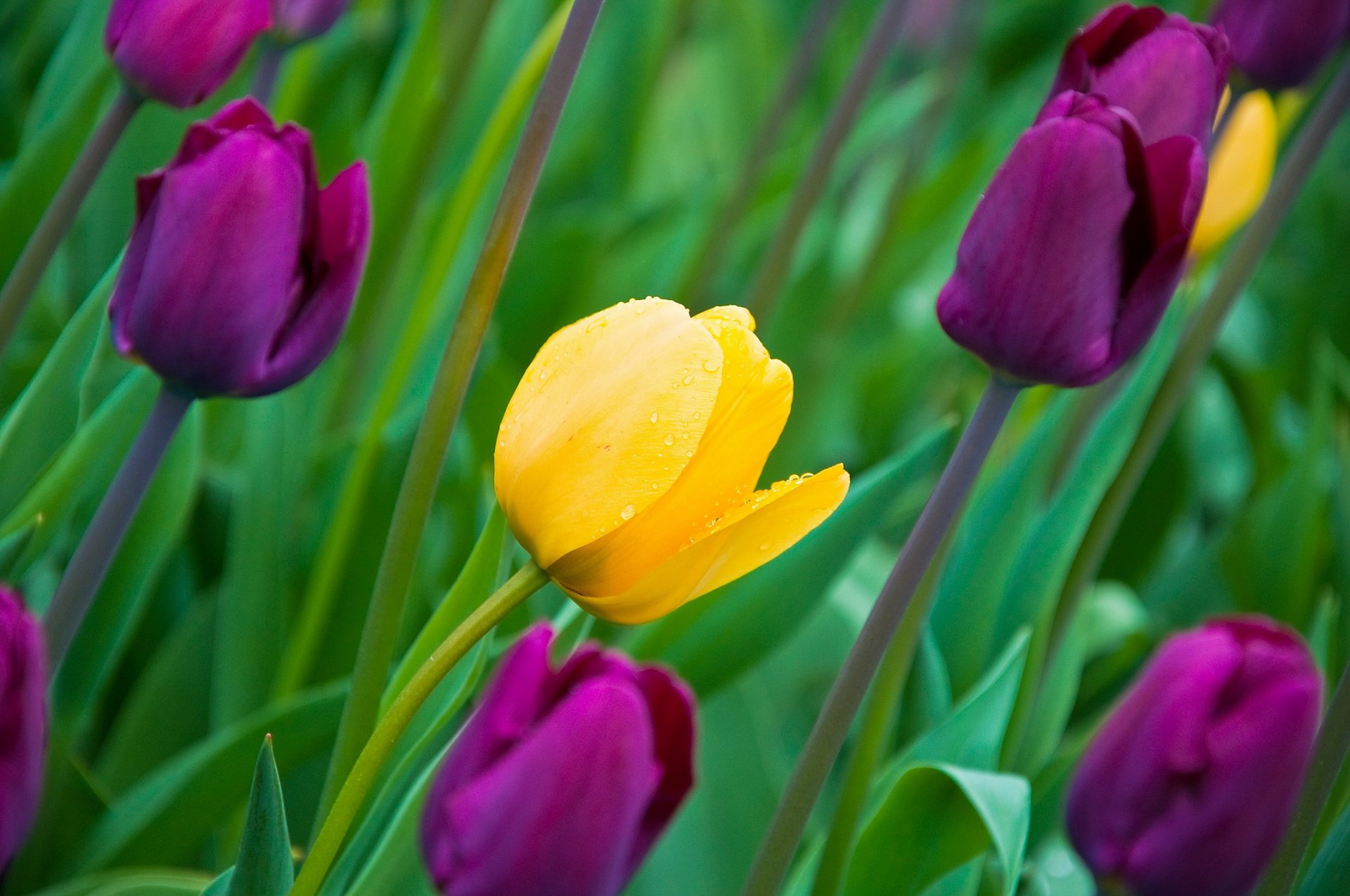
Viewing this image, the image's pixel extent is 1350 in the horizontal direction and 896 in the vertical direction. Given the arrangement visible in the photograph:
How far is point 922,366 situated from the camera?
118 cm

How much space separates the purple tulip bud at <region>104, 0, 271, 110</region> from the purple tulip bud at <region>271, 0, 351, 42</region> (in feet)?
0.33

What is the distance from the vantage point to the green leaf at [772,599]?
1.95 ft

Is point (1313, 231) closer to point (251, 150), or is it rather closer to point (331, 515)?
point (331, 515)

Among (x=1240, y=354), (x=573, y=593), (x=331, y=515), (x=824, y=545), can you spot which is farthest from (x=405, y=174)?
(x=1240, y=354)

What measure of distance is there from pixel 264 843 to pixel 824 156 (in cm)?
55

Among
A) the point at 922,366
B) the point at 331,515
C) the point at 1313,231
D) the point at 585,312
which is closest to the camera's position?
the point at 331,515

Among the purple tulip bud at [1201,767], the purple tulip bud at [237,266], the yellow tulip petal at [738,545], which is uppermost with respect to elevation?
the purple tulip bud at [237,266]

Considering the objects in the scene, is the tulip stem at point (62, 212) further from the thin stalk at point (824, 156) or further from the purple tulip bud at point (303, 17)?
the thin stalk at point (824, 156)

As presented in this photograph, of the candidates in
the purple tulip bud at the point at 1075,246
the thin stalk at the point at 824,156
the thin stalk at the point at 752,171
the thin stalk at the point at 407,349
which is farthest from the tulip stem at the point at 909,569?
the thin stalk at the point at 752,171

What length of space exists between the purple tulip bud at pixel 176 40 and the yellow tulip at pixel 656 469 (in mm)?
209

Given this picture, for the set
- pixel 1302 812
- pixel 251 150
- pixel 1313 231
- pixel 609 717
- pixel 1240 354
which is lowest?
pixel 1240 354

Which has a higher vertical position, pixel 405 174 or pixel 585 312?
pixel 405 174

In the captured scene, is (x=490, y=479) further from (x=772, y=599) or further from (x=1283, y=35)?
(x=1283, y=35)

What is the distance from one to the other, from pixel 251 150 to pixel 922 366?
853 millimetres
